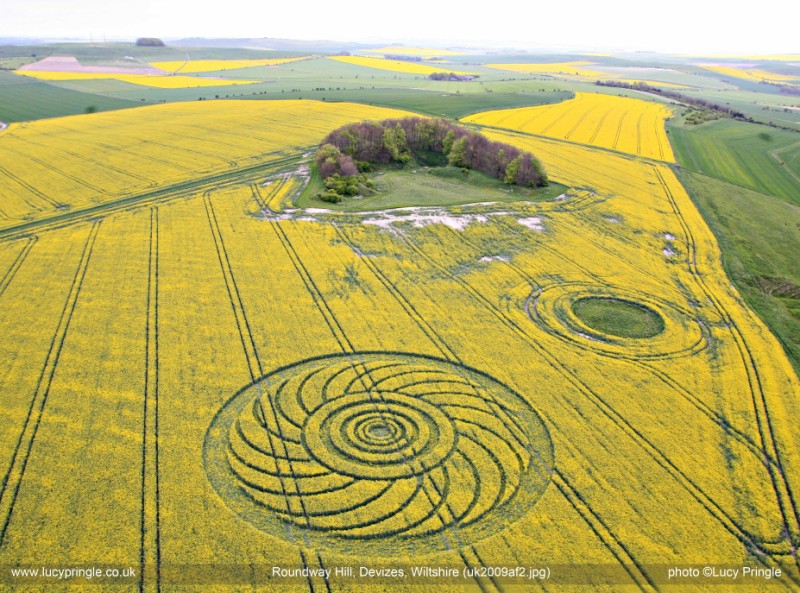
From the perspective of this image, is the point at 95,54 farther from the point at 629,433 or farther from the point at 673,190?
the point at 629,433

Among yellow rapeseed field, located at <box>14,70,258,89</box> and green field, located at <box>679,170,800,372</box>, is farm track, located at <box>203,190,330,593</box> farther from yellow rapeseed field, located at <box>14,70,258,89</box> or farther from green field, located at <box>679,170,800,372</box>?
yellow rapeseed field, located at <box>14,70,258,89</box>

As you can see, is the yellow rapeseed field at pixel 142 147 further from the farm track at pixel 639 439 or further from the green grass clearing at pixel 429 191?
the farm track at pixel 639 439

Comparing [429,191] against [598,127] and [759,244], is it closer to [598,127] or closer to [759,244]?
[759,244]

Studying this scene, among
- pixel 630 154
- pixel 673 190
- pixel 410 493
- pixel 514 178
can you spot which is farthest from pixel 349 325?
pixel 630 154

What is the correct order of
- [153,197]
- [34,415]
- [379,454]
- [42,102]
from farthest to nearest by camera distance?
[42,102]
[153,197]
[34,415]
[379,454]

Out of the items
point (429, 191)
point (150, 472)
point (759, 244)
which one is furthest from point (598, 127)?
point (150, 472)
